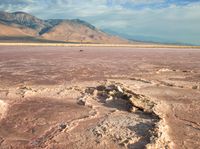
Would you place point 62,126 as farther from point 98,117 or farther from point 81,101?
point 81,101

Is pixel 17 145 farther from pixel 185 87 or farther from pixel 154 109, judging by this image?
pixel 185 87

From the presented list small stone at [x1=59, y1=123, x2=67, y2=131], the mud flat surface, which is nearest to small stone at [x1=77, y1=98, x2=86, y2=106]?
the mud flat surface

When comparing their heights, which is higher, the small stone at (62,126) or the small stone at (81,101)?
the small stone at (62,126)

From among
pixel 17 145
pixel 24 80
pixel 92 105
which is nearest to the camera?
pixel 17 145

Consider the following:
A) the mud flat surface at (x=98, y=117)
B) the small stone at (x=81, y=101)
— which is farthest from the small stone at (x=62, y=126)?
the small stone at (x=81, y=101)

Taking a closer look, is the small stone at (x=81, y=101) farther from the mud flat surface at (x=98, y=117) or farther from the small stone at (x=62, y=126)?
the small stone at (x=62, y=126)

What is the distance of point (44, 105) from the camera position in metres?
9.12

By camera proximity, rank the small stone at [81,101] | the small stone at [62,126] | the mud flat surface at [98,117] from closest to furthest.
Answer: the mud flat surface at [98,117] → the small stone at [62,126] → the small stone at [81,101]

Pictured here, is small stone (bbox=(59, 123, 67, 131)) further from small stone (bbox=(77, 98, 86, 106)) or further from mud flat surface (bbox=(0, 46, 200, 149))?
small stone (bbox=(77, 98, 86, 106))

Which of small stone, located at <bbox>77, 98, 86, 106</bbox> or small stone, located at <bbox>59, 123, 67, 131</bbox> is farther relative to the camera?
small stone, located at <bbox>77, 98, 86, 106</bbox>

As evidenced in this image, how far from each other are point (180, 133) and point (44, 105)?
4061 millimetres

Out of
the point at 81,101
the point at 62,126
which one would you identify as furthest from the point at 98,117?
the point at 81,101

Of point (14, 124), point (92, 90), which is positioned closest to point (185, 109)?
point (92, 90)

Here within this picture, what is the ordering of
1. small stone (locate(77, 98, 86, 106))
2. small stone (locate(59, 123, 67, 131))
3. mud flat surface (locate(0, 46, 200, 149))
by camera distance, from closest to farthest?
mud flat surface (locate(0, 46, 200, 149)) → small stone (locate(59, 123, 67, 131)) → small stone (locate(77, 98, 86, 106))
